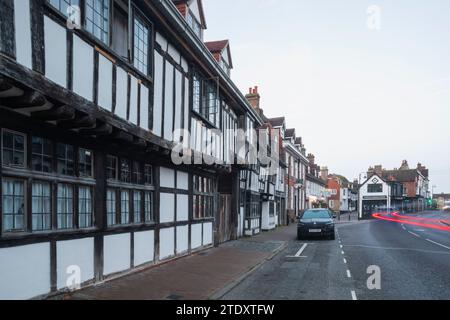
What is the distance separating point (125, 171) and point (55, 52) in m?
3.75

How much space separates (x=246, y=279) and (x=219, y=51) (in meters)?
12.1

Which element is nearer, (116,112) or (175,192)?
(116,112)

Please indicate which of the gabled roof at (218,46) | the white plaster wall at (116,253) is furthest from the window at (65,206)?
the gabled roof at (218,46)

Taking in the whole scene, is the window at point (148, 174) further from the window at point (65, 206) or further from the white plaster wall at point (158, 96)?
the window at point (65, 206)

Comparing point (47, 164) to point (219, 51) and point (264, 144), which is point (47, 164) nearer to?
point (219, 51)

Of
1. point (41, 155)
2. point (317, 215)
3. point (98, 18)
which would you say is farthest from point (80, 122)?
point (317, 215)

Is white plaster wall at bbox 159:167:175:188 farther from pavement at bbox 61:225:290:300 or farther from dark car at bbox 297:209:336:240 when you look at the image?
dark car at bbox 297:209:336:240

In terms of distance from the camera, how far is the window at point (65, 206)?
730 centimetres

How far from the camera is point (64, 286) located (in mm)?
7207

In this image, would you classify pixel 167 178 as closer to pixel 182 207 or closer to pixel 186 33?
pixel 182 207

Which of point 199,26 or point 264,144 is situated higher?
point 199,26

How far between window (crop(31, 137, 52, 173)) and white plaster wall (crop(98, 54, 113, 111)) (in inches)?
60.6

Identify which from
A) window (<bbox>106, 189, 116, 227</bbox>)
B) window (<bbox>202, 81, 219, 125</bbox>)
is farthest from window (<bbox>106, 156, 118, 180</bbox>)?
window (<bbox>202, 81, 219, 125</bbox>)

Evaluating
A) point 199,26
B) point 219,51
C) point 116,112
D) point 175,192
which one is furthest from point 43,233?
point 219,51
